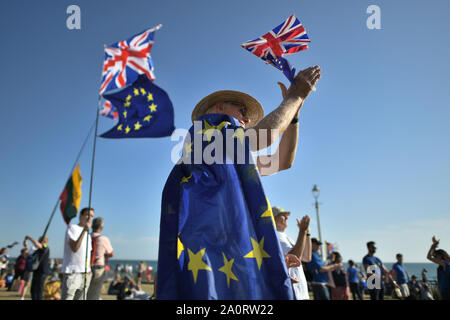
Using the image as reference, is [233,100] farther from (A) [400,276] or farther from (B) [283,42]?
(A) [400,276]

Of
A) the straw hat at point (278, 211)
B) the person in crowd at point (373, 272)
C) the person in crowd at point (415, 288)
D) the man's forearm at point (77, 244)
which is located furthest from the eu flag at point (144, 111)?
the person in crowd at point (415, 288)

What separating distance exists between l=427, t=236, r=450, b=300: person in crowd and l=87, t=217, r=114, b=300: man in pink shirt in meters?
8.07

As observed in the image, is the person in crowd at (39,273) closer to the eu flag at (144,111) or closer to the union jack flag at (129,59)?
the eu flag at (144,111)

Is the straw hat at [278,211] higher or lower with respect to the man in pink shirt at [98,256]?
higher

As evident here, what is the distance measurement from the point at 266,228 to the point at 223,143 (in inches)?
20.0

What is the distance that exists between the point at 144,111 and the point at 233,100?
537cm

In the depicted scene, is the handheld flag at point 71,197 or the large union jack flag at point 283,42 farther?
the handheld flag at point 71,197

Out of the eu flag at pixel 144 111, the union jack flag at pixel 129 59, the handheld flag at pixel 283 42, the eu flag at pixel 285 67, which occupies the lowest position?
the eu flag at pixel 285 67

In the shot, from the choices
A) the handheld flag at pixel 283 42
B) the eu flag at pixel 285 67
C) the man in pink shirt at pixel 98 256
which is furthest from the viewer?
the man in pink shirt at pixel 98 256

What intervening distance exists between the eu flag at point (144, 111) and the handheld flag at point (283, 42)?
4912 mm

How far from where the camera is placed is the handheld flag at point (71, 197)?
6.18 meters

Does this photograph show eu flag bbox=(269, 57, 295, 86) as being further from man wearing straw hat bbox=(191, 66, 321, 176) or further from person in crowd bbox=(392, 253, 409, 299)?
person in crowd bbox=(392, 253, 409, 299)
